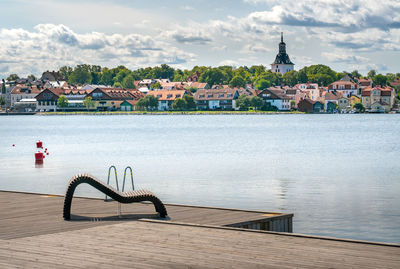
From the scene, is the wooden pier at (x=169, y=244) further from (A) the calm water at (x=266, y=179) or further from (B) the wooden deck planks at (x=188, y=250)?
(A) the calm water at (x=266, y=179)

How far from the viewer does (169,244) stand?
9.96 meters

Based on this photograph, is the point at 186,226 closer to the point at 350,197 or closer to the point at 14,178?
the point at 350,197

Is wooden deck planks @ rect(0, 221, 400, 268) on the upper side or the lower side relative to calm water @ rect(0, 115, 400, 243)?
upper

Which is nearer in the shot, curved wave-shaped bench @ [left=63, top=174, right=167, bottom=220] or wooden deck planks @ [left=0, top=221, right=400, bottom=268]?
wooden deck planks @ [left=0, top=221, right=400, bottom=268]

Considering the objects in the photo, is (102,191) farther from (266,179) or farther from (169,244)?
(266,179)

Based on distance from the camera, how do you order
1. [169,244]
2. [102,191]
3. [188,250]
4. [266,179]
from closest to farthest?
[188,250] < [169,244] < [102,191] < [266,179]

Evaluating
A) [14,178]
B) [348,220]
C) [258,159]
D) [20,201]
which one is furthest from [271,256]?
[258,159]

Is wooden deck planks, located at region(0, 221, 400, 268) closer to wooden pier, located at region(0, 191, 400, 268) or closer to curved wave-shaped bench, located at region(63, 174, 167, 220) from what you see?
wooden pier, located at region(0, 191, 400, 268)

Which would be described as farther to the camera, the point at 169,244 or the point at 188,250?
the point at 169,244

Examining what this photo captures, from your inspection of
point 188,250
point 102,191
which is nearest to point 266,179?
point 102,191

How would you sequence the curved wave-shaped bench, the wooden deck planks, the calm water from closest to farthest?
the wooden deck planks
the curved wave-shaped bench
the calm water

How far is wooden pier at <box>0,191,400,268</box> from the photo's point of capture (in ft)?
28.7

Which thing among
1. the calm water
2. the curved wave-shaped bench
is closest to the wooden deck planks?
the curved wave-shaped bench

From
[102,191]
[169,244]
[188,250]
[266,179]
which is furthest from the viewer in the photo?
[266,179]
